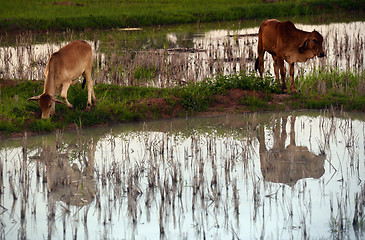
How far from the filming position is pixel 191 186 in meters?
6.08

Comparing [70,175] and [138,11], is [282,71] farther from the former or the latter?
[138,11]

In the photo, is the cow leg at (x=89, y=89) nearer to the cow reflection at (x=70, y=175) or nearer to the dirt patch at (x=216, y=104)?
the dirt patch at (x=216, y=104)

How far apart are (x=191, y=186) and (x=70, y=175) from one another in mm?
1416

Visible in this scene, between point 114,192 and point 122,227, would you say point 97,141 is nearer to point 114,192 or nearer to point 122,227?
point 114,192

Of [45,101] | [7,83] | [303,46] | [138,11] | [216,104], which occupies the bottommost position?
[216,104]

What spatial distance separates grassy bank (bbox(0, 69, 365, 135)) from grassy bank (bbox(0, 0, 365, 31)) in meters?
9.07

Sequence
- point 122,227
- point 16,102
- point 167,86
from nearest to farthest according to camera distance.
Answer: point 122,227, point 16,102, point 167,86

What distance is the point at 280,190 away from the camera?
5961 mm

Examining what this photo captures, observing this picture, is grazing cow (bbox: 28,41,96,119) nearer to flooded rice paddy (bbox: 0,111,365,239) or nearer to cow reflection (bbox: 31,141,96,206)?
flooded rice paddy (bbox: 0,111,365,239)

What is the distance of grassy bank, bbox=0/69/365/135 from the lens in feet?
28.1

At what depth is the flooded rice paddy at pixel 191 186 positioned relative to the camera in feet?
16.7

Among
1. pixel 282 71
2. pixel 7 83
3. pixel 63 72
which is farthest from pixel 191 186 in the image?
pixel 7 83

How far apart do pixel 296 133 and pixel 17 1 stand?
16.9 metres

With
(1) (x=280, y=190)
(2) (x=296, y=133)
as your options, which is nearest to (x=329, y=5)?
(2) (x=296, y=133)
